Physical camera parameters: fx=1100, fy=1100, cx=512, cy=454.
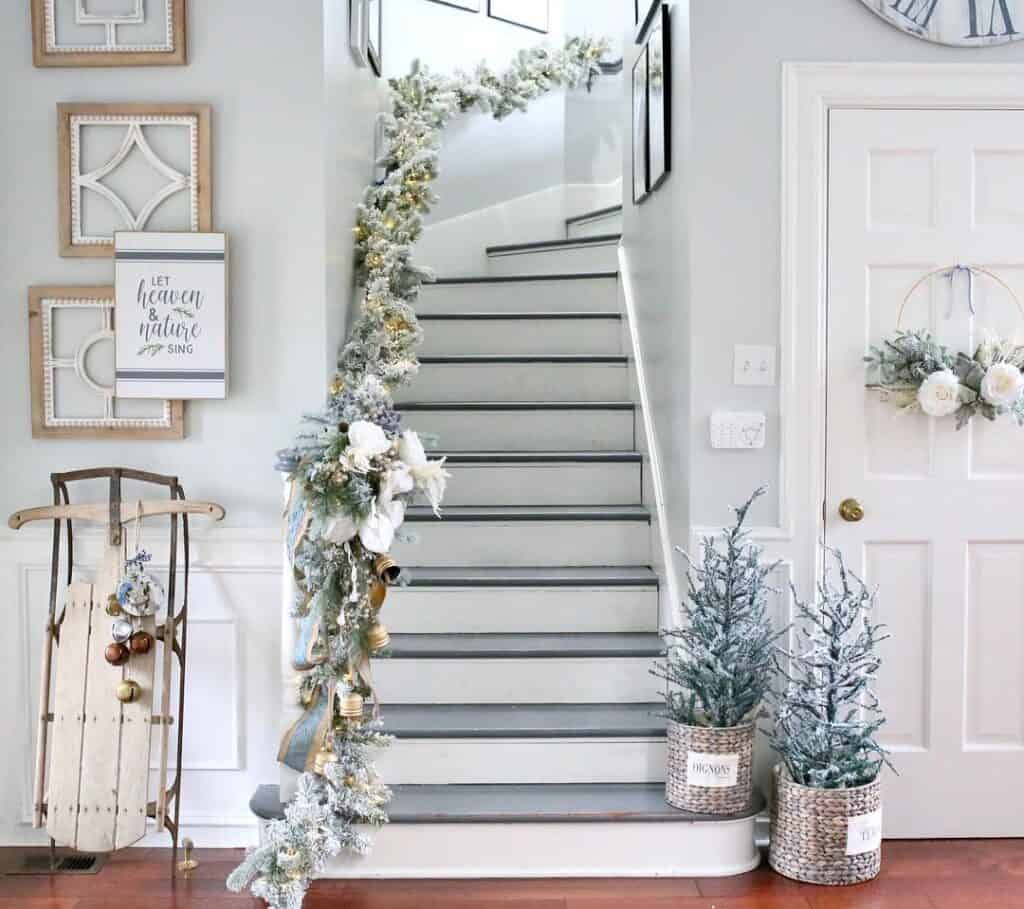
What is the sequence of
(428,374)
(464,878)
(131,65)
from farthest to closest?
(428,374) → (131,65) → (464,878)

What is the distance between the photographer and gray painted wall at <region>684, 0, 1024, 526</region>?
305 centimetres

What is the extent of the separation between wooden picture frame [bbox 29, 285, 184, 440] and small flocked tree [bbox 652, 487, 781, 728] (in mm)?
1540

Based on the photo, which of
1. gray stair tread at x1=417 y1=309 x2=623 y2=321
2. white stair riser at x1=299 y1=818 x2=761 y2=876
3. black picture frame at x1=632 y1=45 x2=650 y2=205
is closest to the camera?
white stair riser at x1=299 y1=818 x2=761 y2=876

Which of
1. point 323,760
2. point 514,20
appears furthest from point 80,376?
point 514,20

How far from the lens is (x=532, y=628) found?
138 inches

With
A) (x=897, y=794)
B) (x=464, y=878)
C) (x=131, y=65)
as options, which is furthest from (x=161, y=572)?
(x=897, y=794)

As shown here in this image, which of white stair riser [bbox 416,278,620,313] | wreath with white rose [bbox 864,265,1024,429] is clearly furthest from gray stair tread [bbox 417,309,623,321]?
wreath with white rose [bbox 864,265,1024,429]

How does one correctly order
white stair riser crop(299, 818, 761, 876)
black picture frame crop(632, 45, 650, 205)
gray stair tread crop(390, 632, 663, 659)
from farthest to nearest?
1. black picture frame crop(632, 45, 650, 205)
2. gray stair tread crop(390, 632, 663, 659)
3. white stair riser crop(299, 818, 761, 876)

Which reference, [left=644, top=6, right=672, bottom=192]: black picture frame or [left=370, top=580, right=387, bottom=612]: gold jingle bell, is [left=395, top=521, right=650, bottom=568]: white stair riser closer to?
[left=370, top=580, right=387, bottom=612]: gold jingle bell

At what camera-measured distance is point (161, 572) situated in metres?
3.14

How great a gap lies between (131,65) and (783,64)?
5.95 ft

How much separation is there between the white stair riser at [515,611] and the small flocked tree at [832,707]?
681mm

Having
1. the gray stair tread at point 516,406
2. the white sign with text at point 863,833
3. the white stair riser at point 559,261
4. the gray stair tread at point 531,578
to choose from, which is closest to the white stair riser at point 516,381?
the gray stair tread at point 516,406

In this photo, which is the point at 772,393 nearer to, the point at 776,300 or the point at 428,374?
the point at 776,300
